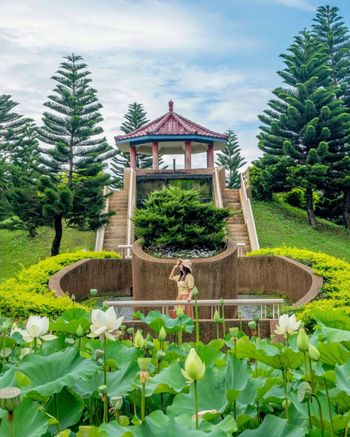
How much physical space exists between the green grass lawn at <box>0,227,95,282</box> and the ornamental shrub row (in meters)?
8.09

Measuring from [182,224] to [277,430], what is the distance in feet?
21.4

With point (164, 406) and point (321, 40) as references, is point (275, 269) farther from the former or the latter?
point (321, 40)

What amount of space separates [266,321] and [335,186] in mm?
→ 14495

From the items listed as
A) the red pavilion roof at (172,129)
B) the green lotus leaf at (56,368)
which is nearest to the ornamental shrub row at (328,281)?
the green lotus leaf at (56,368)

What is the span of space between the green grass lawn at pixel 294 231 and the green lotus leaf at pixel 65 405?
45.3 feet

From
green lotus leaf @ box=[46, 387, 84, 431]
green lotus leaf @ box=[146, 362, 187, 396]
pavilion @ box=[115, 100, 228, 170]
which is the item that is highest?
pavilion @ box=[115, 100, 228, 170]

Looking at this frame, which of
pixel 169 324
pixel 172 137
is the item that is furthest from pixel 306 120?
pixel 169 324

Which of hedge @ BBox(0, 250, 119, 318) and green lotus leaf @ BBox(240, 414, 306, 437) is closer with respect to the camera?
green lotus leaf @ BBox(240, 414, 306, 437)

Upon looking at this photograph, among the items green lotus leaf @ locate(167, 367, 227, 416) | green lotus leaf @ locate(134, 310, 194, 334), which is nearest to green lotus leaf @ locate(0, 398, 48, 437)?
green lotus leaf @ locate(167, 367, 227, 416)

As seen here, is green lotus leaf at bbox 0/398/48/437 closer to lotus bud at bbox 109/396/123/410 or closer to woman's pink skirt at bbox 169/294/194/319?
lotus bud at bbox 109/396/123/410

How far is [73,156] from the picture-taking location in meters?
15.9

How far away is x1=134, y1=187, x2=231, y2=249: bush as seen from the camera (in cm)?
752

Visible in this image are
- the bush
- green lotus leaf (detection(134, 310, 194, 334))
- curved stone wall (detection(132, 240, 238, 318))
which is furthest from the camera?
the bush

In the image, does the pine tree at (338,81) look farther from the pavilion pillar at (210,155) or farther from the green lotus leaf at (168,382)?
the green lotus leaf at (168,382)
